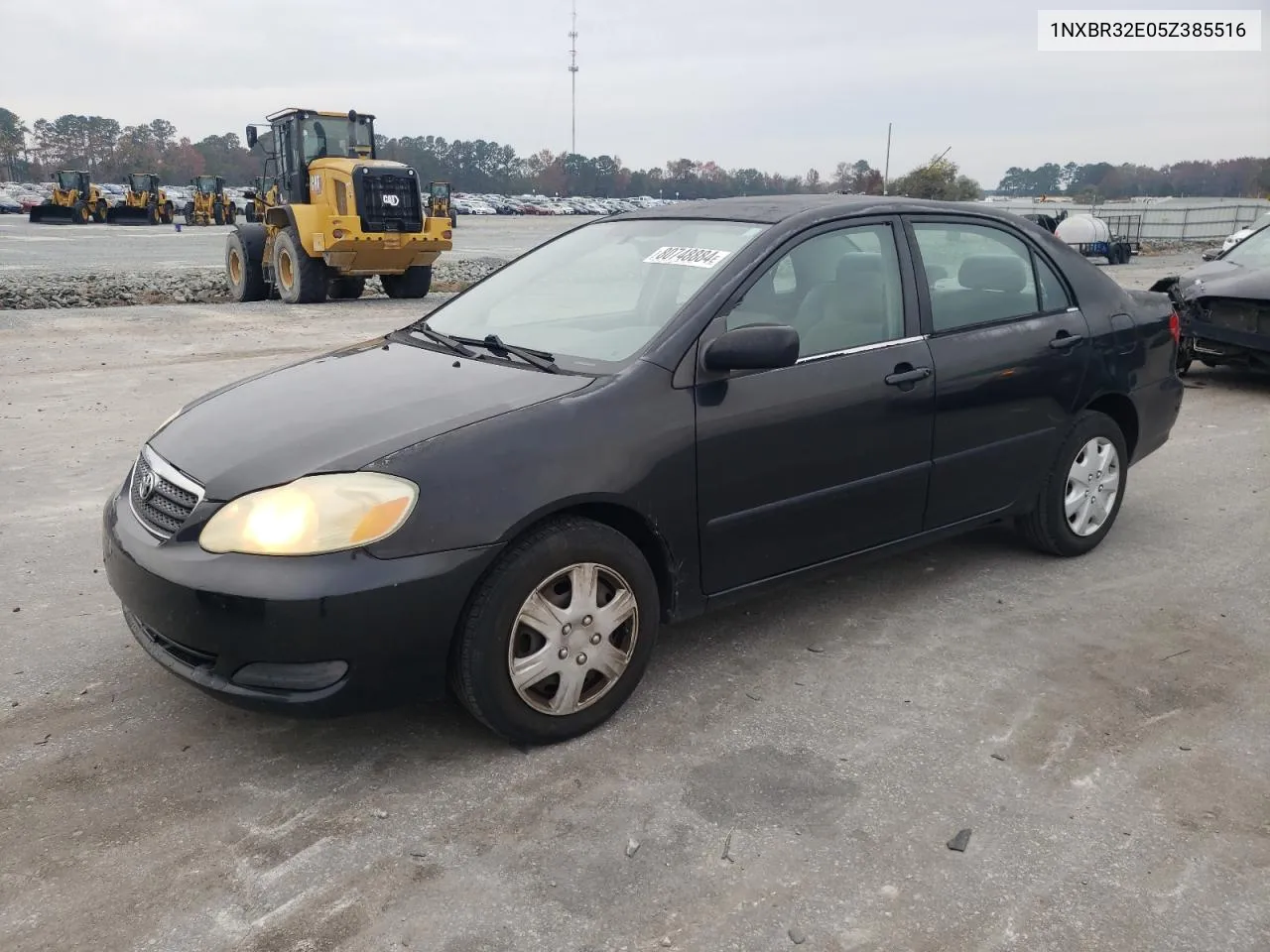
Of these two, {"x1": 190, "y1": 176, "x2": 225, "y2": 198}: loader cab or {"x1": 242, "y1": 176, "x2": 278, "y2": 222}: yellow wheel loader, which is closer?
{"x1": 242, "y1": 176, "x2": 278, "y2": 222}: yellow wheel loader

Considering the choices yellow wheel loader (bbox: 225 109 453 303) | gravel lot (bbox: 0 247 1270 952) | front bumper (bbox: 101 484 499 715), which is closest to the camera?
gravel lot (bbox: 0 247 1270 952)

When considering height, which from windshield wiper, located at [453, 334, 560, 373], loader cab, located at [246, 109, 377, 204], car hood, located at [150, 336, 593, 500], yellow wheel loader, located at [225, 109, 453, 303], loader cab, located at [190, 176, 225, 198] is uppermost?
loader cab, located at [190, 176, 225, 198]

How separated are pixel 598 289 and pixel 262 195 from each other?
16506 mm

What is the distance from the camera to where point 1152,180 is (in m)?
82.7

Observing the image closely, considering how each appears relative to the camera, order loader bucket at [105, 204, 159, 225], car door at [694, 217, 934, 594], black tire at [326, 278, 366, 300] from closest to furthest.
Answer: car door at [694, 217, 934, 594] < black tire at [326, 278, 366, 300] < loader bucket at [105, 204, 159, 225]

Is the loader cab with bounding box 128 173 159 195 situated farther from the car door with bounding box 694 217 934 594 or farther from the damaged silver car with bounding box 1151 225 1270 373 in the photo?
the car door with bounding box 694 217 934 594

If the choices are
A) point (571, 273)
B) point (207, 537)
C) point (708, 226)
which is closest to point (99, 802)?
point (207, 537)

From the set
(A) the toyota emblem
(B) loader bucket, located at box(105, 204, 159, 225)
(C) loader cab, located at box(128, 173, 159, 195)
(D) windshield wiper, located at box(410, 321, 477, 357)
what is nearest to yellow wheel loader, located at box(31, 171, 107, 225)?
(B) loader bucket, located at box(105, 204, 159, 225)

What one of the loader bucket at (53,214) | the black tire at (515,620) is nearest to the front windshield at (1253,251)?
the black tire at (515,620)

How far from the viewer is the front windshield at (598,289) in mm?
3596

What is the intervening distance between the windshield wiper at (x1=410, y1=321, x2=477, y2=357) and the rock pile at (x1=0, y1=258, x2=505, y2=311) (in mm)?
11648

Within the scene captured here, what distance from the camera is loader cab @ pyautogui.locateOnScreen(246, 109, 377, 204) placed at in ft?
54.6

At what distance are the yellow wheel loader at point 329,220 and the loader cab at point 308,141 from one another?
2 cm

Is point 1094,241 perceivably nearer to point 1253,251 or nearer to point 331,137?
point 331,137
